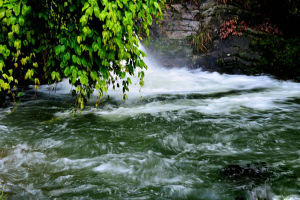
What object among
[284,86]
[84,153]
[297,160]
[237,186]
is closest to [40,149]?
[84,153]

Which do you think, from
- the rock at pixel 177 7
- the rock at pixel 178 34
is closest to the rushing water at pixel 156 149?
the rock at pixel 178 34

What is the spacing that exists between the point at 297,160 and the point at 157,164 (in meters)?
1.38

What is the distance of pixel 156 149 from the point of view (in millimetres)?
3281

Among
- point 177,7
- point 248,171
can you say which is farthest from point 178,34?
point 248,171

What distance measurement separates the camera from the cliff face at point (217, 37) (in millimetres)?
8477

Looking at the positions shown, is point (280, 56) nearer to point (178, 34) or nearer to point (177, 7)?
point (178, 34)

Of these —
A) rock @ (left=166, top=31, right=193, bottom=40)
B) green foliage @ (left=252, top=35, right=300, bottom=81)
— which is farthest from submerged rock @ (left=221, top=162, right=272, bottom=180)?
rock @ (left=166, top=31, right=193, bottom=40)

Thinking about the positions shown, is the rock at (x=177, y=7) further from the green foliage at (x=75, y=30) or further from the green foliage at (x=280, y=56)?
the green foliage at (x=75, y=30)

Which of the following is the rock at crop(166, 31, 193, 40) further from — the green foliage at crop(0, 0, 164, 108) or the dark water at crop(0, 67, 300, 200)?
the green foliage at crop(0, 0, 164, 108)

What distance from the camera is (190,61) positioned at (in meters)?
10.0

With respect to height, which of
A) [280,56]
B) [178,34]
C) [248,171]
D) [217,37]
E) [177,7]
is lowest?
[248,171]

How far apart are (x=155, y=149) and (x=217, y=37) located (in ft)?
23.7

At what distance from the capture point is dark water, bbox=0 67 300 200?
2439 mm

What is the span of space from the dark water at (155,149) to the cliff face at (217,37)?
2.86 m
